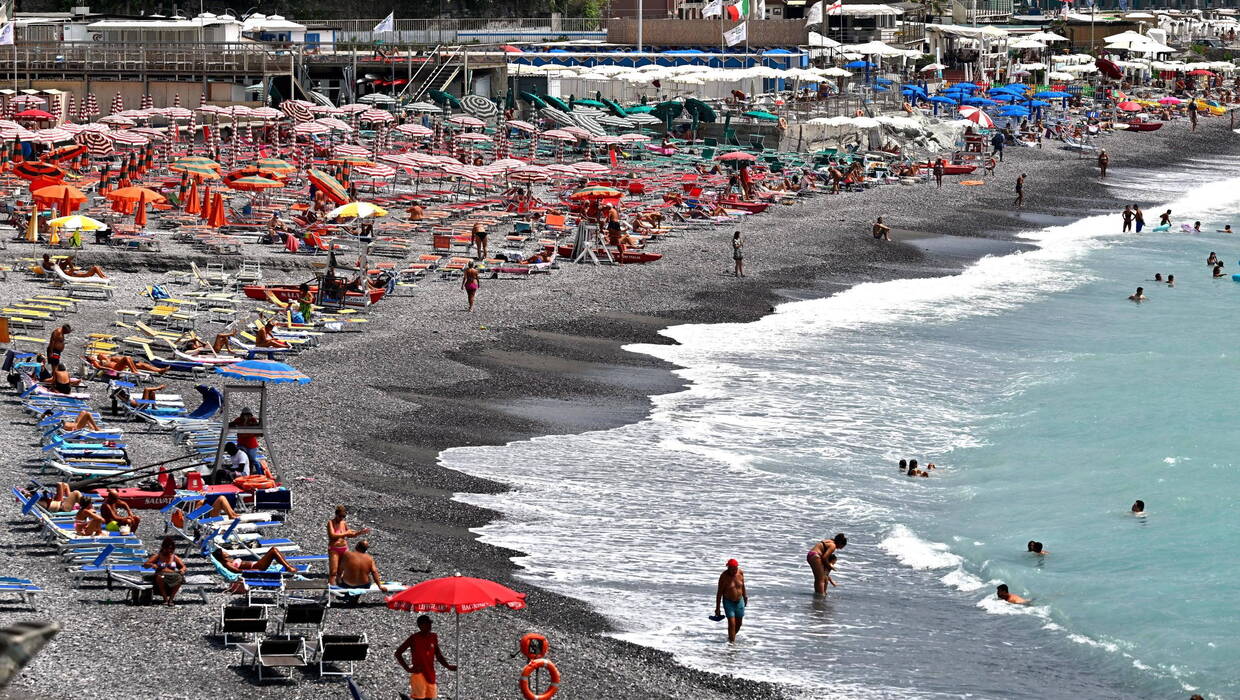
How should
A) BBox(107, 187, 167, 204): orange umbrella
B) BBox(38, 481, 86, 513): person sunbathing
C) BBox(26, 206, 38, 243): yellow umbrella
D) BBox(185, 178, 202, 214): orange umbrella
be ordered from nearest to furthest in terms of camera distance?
1. BBox(38, 481, 86, 513): person sunbathing
2. BBox(26, 206, 38, 243): yellow umbrella
3. BBox(107, 187, 167, 204): orange umbrella
4. BBox(185, 178, 202, 214): orange umbrella

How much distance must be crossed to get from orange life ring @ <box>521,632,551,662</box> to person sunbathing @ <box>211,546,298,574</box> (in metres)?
2.94

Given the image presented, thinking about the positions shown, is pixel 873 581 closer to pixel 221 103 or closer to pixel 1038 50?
pixel 221 103

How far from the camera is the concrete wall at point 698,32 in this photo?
75.2m

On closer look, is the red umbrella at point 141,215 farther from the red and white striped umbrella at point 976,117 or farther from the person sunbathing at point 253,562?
the red and white striped umbrella at point 976,117

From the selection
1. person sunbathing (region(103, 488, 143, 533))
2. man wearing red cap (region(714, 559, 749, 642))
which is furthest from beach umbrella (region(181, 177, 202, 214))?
man wearing red cap (region(714, 559, 749, 642))

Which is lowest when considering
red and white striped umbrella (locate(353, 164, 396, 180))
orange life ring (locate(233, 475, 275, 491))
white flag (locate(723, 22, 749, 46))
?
orange life ring (locate(233, 475, 275, 491))

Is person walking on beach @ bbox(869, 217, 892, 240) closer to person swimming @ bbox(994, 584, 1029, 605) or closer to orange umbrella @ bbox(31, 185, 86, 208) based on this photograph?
orange umbrella @ bbox(31, 185, 86, 208)

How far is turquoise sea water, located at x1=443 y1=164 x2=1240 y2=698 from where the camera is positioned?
53.6ft

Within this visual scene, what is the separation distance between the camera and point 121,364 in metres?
24.1

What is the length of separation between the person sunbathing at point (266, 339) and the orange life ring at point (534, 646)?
12.9 meters

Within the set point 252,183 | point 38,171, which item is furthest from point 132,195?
point 38,171

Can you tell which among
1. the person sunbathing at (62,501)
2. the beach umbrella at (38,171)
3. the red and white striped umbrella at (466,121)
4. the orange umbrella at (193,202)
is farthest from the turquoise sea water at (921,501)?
the red and white striped umbrella at (466,121)

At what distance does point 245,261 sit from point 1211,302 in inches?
864

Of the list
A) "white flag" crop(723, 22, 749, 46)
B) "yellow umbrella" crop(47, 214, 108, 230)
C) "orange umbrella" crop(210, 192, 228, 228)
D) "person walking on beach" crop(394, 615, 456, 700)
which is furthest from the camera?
"white flag" crop(723, 22, 749, 46)
